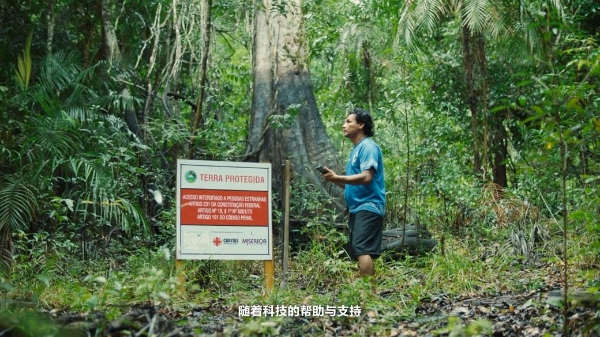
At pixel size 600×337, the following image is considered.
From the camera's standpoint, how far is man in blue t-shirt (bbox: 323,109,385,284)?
21.1ft

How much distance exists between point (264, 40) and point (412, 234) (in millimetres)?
3845

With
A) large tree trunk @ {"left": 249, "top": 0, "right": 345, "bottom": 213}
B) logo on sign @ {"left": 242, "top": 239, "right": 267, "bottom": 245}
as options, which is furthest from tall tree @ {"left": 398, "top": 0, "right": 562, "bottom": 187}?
logo on sign @ {"left": 242, "top": 239, "right": 267, "bottom": 245}

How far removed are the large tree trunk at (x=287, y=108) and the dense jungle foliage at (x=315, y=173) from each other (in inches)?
3.8

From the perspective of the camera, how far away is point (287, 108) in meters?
9.87

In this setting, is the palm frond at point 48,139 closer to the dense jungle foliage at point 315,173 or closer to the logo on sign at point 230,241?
the dense jungle foliage at point 315,173

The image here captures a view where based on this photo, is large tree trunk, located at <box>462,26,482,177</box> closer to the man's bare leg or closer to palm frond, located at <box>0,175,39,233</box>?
the man's bare leg

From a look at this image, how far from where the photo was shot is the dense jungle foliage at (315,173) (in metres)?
5.14

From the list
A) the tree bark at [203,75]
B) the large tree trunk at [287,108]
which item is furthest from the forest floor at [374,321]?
the large tree trunk at [287,108]

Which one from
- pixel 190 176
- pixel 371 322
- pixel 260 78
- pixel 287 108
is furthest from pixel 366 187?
pixel 260 78

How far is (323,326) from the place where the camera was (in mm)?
5004

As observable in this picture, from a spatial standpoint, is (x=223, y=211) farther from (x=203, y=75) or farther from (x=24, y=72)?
(x=24, y=72)

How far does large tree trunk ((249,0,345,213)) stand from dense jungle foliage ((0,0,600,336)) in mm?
96

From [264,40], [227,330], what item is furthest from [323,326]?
[264,40]

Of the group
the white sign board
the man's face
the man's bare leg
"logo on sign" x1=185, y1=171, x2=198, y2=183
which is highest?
the man's face
